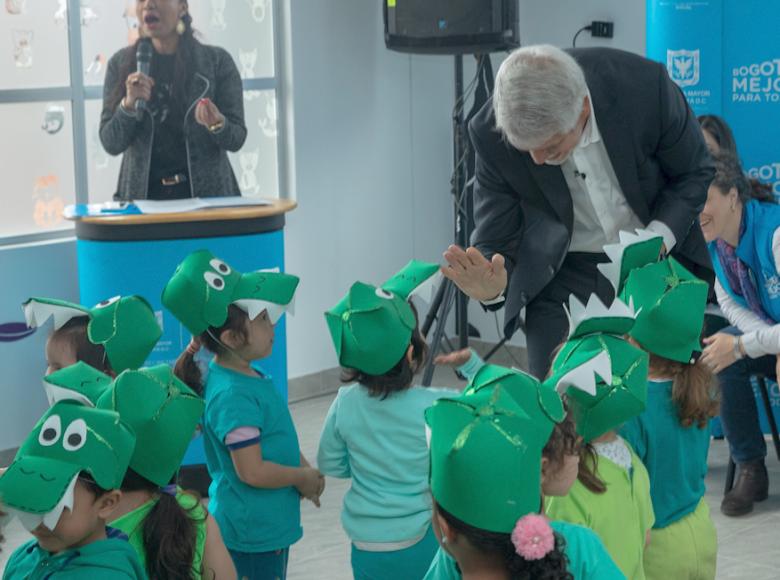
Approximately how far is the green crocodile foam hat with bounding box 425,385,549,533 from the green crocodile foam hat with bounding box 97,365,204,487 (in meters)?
0.64

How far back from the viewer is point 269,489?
2744mm

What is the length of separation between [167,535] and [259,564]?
746 mm

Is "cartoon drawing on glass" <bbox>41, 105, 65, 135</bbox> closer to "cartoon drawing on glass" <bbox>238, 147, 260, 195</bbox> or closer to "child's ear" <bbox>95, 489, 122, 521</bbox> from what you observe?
"cartoon drawing on glass" <bbox>238, 147, 260, 195</bbox>

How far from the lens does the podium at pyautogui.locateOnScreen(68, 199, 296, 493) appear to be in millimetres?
4172

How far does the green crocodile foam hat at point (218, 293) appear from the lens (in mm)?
2773

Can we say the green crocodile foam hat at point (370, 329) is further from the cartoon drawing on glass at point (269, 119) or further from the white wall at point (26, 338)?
the cartoon drawing on glass at point (269, 119)

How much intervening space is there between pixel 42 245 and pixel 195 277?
217 cm

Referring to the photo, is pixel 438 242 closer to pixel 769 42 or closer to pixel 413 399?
pixel 769 42

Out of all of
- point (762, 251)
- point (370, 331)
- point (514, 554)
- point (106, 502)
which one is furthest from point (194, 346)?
point (762, 251)

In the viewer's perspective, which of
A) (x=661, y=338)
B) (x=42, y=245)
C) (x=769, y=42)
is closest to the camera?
(x=661, y=338)

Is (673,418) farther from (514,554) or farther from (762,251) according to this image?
(762,251)

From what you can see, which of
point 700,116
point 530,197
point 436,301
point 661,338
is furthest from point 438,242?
point 661,338

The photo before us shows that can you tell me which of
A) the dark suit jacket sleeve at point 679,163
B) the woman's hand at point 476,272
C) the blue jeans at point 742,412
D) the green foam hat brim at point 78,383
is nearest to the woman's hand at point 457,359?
the woman's hand at point 476,272

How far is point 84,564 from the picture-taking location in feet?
5.99
